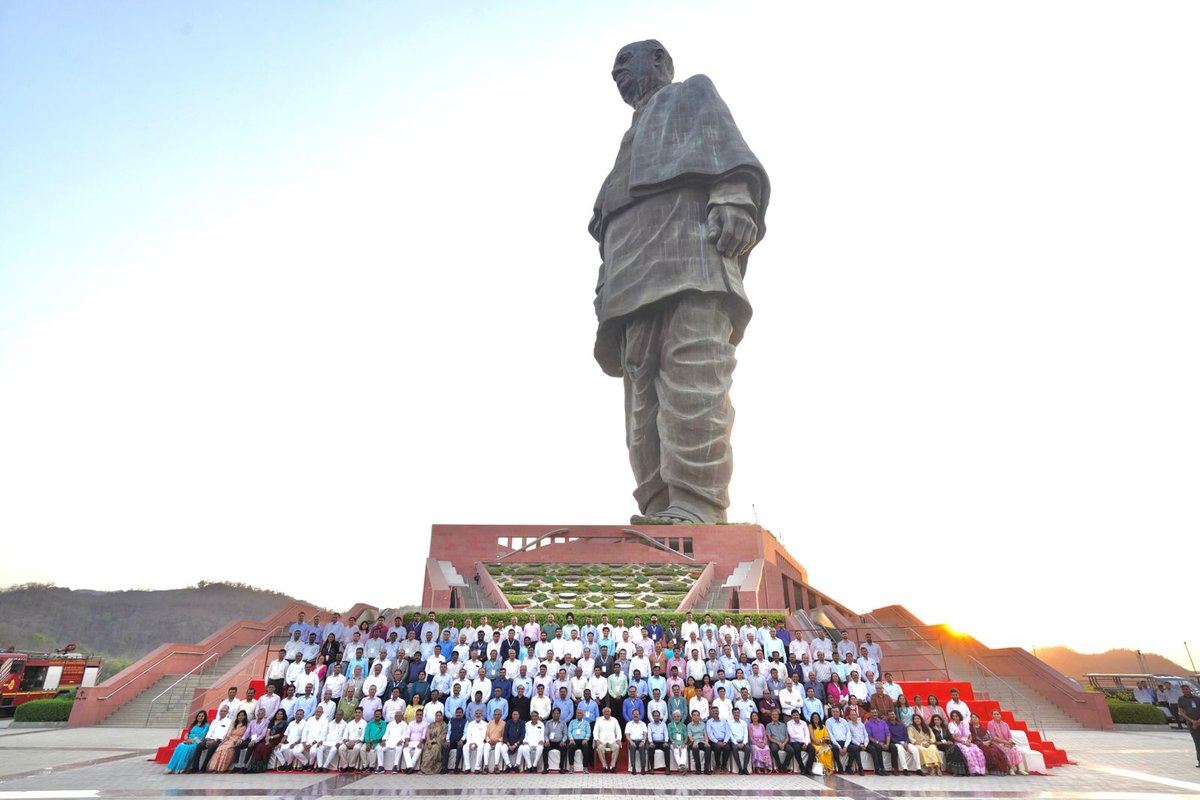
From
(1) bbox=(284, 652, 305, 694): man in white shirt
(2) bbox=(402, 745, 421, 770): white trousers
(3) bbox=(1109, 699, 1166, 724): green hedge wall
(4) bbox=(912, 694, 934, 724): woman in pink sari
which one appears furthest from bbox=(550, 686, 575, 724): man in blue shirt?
(3) bbox=(1109, 699, 1166, 724): green hedge wall

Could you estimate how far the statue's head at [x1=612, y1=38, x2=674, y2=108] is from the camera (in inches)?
733

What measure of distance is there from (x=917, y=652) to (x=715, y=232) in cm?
911

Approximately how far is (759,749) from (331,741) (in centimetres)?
364

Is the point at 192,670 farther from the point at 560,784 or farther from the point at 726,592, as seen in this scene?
the point at 726,592

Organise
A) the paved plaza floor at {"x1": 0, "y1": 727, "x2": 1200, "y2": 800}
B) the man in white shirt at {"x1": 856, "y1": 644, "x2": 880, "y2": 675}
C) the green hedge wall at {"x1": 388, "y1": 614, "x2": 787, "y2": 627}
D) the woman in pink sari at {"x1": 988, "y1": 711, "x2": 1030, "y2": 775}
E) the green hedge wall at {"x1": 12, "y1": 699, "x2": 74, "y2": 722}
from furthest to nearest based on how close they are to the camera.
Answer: the green hedge wall at {"x1": 12, "y1": 699, "x2": 74, "y2": 722}, the green hedge wall at {"x1": 388, "y1": 614, "x2": 787, "y2": 627}, the man in white shirt at {"x1": 856, "y1": 644, "x2": 880, "y2": 675}, the woman in pink sari at {"x1": 988, "y1": 711, "x2": 1030, "y2": 775}, the paved plaza floor at {"x1": 0, "y1": 727, "x2": 1200, "y2": 800}

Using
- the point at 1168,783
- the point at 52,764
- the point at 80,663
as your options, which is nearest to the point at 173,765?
the point at 52,764

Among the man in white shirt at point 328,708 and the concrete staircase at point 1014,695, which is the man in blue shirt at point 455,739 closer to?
the man in white shirt at point 328,708

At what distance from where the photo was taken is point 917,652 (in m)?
9.64

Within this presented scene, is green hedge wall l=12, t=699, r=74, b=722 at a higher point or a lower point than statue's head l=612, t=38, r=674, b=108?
lower

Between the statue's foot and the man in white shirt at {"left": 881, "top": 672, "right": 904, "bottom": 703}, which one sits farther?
the statue's foot

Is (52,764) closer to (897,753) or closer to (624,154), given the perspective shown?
(897,753)

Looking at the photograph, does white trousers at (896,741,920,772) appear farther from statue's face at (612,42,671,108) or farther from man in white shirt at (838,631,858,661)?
statue's face at (612,42,671,108)

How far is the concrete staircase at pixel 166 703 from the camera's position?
9.66m

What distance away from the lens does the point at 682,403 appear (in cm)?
1508
